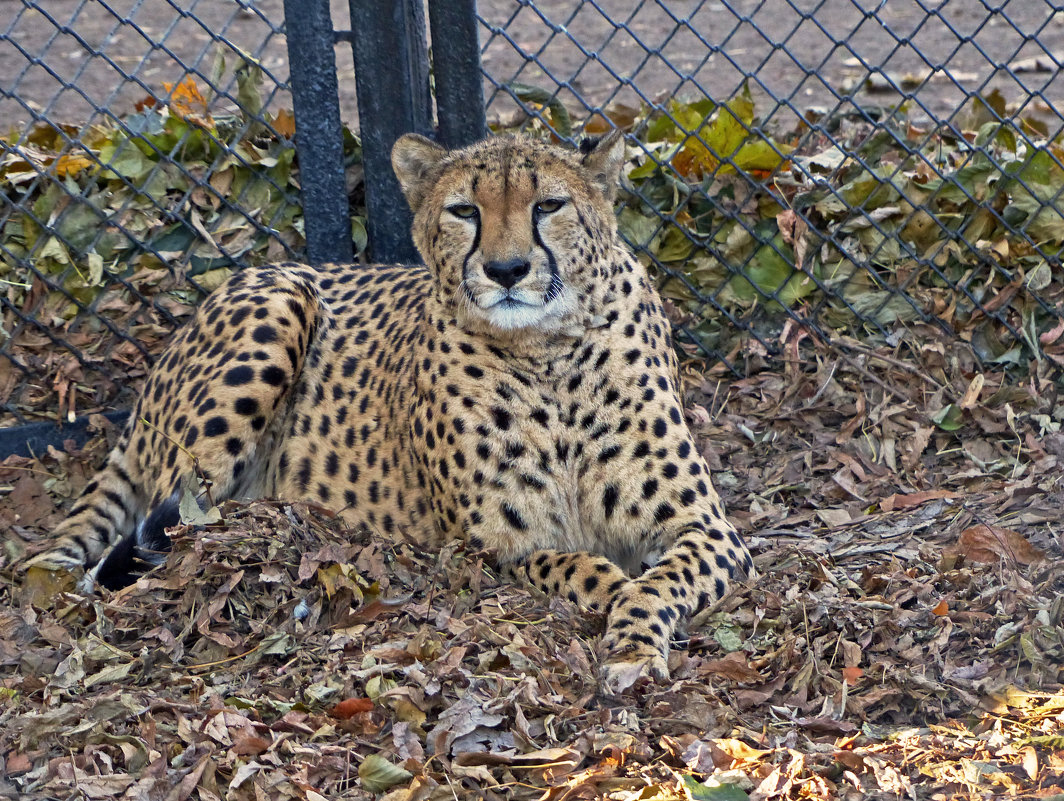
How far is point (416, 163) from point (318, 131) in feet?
3.29

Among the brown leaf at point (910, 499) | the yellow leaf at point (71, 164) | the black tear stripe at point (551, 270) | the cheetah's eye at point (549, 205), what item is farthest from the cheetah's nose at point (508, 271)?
the yellow leaf at point (71, 164)

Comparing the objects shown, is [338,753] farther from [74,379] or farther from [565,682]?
[74,379]

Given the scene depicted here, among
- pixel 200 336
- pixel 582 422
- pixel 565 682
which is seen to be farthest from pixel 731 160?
pixel 565 682

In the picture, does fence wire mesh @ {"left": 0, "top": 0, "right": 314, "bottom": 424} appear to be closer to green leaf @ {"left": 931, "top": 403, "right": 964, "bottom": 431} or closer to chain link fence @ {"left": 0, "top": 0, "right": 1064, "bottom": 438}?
chain link fence @ {"left": 0, "top": 0, "right": 1064, "bottom": 438}

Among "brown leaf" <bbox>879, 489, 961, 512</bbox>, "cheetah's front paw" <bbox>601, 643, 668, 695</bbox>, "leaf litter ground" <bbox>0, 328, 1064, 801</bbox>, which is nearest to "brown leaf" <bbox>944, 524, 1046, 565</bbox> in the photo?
"leaf litter ground" <bbox>0, 328, 1064, 801</bbox>

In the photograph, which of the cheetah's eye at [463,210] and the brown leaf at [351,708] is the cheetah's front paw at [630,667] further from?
the cheetah's eye at [463,210]

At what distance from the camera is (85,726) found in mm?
3297

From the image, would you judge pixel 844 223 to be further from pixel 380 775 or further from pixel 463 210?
pixel 380 775

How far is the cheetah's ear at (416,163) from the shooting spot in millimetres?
4340

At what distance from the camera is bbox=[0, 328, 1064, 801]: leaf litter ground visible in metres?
3.07

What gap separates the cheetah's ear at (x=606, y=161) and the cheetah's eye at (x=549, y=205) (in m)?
0.22

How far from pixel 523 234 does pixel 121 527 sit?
210 centimetres

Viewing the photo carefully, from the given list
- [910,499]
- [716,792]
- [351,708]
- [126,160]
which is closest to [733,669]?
[716,792]

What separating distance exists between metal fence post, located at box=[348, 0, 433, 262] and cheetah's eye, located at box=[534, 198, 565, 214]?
4.13 ft
